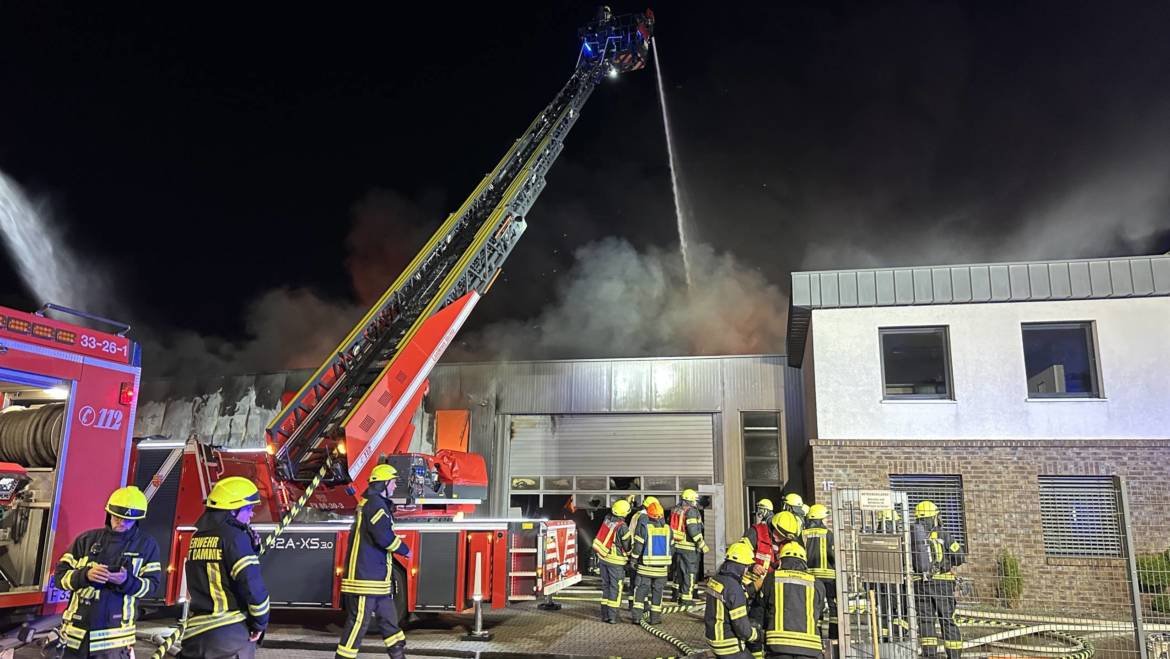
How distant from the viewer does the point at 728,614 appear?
16.6 ft

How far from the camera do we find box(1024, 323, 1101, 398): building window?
1265 cm

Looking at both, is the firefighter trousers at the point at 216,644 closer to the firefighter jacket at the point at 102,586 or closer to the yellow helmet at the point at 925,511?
the firefighter jacket at the point at 102,586

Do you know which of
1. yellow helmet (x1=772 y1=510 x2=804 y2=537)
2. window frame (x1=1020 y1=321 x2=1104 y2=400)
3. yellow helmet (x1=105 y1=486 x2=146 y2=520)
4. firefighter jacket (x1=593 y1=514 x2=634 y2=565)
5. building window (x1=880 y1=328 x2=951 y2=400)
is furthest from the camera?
building window (x1=880 y1=328 x2=951 y2=400)

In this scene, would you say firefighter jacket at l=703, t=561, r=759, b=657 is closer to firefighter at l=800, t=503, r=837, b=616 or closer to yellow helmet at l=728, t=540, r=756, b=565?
yellow helmet at l=728, t=540, r=756, b=565

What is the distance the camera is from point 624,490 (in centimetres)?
1762

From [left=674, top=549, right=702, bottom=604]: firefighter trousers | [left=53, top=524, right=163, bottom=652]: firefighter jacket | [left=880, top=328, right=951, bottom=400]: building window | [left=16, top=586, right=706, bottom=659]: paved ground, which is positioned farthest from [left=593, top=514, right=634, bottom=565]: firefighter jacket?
[left=53, top=524, right=163, bottom=652]: firefighter jacket

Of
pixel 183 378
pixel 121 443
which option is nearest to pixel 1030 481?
pixel 121 443

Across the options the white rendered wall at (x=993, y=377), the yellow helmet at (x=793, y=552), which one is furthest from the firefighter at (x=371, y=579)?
the white rendered wall at (x=993, y=377)

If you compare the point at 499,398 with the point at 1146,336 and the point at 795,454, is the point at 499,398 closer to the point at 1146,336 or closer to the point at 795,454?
the point at 795,454

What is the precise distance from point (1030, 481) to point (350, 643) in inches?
419

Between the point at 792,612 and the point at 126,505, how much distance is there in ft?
14.0

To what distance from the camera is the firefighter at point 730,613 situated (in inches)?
198

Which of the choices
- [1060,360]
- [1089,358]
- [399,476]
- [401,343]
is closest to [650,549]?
[399,476]

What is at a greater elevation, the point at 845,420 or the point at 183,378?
the point at 183,378
